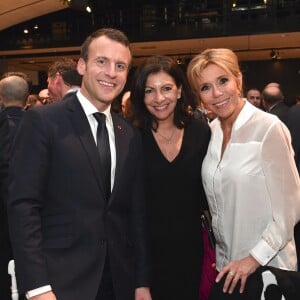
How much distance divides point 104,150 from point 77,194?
0.21 m

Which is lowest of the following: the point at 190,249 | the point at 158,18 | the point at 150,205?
the point at 190,249

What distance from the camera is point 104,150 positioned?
1837 millimetres

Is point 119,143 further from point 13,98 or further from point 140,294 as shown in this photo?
point 13,98

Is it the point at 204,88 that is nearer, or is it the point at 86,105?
A: the point at 86,105

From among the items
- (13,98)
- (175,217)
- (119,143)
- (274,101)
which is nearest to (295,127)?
(175,217)

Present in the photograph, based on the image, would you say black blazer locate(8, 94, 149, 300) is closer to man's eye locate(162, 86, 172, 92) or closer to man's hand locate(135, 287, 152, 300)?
man's hand locate(135, 287, 152, 300)

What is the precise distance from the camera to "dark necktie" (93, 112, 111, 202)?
5.93 ft

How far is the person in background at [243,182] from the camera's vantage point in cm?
194

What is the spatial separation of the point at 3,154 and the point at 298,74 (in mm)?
14951

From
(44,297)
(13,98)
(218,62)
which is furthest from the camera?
(13,98)

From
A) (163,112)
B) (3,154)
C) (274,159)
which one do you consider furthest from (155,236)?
(3,154)

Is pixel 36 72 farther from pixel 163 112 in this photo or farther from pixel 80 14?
pixel 163 112

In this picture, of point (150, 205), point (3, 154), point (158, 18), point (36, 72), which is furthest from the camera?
point (36, 72)

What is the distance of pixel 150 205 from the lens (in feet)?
7.82
